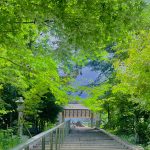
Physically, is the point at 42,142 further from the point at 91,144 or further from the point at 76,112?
the point at 76,112

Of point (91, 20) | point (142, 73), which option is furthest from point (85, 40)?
point (142, 73)

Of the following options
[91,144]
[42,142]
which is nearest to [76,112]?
[91,144]

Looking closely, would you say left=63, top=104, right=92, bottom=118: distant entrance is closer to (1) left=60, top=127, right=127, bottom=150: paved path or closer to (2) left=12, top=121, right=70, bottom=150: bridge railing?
(1) left=60, top=127, right=127, bottom=150: paved path

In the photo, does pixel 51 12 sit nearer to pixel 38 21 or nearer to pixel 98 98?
pixel 38 21

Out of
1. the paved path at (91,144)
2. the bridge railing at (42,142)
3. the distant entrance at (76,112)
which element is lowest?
the paved path at (91,144)

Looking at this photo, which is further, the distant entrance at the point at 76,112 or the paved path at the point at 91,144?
the distant entrance at the point at 76,112

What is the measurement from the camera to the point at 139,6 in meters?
5.99

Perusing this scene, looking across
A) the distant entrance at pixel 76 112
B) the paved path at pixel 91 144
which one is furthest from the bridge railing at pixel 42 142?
the distant entrance at pixel 76 112

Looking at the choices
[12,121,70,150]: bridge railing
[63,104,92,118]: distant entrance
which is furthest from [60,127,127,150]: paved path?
[63,104,92,118]: distant entrance

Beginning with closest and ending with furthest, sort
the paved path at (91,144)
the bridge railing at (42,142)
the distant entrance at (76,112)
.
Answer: the bridge railing at (42,142) < the paved path at (91,144) < the distant entrance at (76,112)

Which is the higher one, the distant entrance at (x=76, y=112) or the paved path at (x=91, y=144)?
the distant entrance at (x=76, y=112)

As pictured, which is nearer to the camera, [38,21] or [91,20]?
[91,20]

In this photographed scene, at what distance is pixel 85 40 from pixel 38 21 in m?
0.78

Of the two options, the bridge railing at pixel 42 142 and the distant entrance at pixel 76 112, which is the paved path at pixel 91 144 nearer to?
the bridge railing at pixel 42 142
